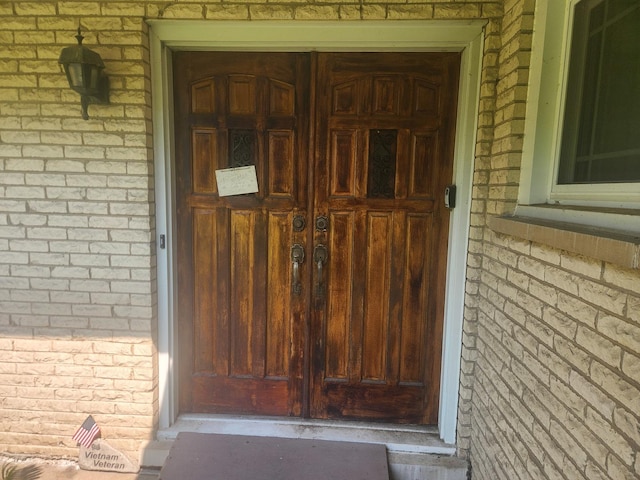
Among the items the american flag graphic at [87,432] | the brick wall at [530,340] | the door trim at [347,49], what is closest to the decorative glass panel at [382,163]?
the door trim at [347,49]

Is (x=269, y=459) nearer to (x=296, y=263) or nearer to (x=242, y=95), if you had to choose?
(x=296, y=263)

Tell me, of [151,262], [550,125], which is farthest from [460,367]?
[151,262]

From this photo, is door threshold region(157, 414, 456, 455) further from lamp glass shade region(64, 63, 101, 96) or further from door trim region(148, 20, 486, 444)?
lamp glass shade region(64, 63, 101, 96)

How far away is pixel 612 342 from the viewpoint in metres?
1.08

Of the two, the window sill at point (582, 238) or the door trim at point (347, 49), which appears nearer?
the window sill at point (582, 238)

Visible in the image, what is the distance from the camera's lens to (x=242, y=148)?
7.17 ft

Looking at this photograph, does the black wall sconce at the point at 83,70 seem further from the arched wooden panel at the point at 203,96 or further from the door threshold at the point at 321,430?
the door threshold at the point at 321,430

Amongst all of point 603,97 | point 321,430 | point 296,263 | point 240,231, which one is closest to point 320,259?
point 296,263

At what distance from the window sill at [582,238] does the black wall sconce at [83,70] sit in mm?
2113

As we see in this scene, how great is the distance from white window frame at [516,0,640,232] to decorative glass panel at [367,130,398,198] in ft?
2.20

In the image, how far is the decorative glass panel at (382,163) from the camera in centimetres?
213

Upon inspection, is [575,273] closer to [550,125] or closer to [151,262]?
[550,125]

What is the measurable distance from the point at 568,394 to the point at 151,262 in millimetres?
2020

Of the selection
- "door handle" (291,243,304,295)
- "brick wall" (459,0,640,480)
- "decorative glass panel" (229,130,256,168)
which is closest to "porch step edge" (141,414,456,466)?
"brick wall" (459,0,640,480)
